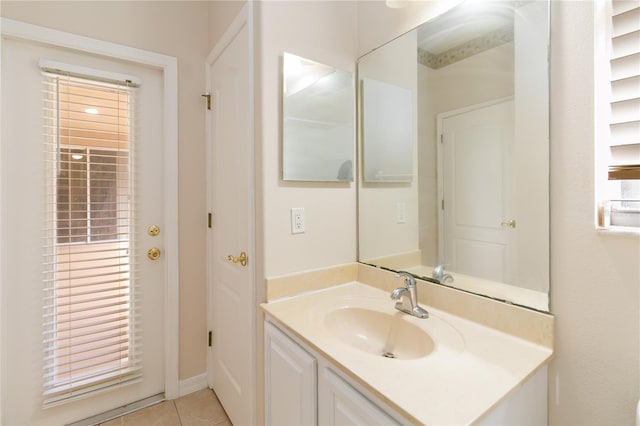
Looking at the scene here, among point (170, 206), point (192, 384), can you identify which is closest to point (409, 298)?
point (170, 206)

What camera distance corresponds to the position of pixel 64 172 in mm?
1569

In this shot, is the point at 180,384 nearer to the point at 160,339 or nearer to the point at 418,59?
the point at 160,339

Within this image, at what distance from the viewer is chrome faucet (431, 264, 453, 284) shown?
1.17m

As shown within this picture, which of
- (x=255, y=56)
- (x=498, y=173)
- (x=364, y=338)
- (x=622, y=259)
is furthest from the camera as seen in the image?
(x=255, y=56)

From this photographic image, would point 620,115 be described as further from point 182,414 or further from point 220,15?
point 182,414

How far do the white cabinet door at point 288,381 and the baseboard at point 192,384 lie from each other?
3.15ft

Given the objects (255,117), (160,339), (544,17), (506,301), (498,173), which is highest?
(544,17)

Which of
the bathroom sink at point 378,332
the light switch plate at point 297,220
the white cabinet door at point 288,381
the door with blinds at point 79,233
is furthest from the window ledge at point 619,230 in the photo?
the door with blinds at point 79,233

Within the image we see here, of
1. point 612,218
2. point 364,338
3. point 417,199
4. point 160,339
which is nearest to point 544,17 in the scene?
point 612,218

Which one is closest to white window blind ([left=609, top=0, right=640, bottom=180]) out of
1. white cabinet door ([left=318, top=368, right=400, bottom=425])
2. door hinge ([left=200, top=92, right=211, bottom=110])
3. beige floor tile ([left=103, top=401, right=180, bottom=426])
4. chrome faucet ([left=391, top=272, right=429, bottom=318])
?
chrome faucet ([left=391, top=272, right=429, bottom=318])

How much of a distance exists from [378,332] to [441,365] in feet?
1.30

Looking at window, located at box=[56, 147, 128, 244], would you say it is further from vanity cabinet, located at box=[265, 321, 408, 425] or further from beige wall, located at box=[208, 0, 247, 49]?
vanity cabinet, located at box=[265, 321, 408, 425]

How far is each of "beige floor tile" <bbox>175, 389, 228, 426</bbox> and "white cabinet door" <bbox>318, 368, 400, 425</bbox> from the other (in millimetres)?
1162

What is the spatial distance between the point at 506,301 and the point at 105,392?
2.16 metres
